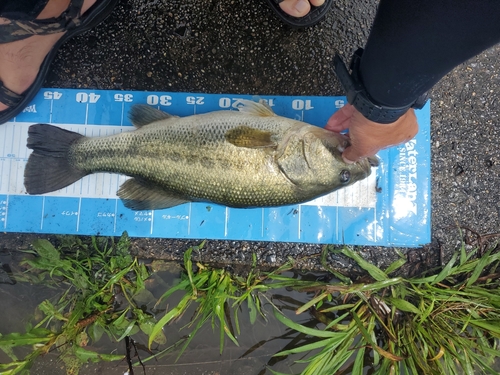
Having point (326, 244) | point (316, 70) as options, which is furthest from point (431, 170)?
point (316, 70)

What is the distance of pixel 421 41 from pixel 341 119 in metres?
1.15

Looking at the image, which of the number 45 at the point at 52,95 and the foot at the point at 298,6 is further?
the number 45 at the point at 52,95

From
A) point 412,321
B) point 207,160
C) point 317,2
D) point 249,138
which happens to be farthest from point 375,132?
point 412,321

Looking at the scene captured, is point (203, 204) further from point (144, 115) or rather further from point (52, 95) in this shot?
point (52, 95)

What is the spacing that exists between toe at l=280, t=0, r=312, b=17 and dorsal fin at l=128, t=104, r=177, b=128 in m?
1.24

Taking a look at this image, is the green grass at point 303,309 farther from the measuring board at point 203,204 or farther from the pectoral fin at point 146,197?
the pectoral fin at point 146,197

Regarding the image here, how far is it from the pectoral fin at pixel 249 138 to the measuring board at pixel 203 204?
61 cm

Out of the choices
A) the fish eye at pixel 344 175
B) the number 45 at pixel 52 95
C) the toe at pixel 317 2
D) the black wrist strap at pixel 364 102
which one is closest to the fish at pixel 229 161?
the fish eye at pixel 344 175

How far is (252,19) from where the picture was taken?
9.82 ft

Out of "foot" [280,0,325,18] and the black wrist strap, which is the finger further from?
"foot" [280,0,325,18]

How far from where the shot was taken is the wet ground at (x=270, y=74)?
2941mm

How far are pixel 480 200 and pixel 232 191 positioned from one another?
80.7 inches

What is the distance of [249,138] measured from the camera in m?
2.36

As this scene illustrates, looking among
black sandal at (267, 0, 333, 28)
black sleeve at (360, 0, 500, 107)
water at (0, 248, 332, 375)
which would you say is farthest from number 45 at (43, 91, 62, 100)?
black sleeve at (360, 0, 500, 107)
